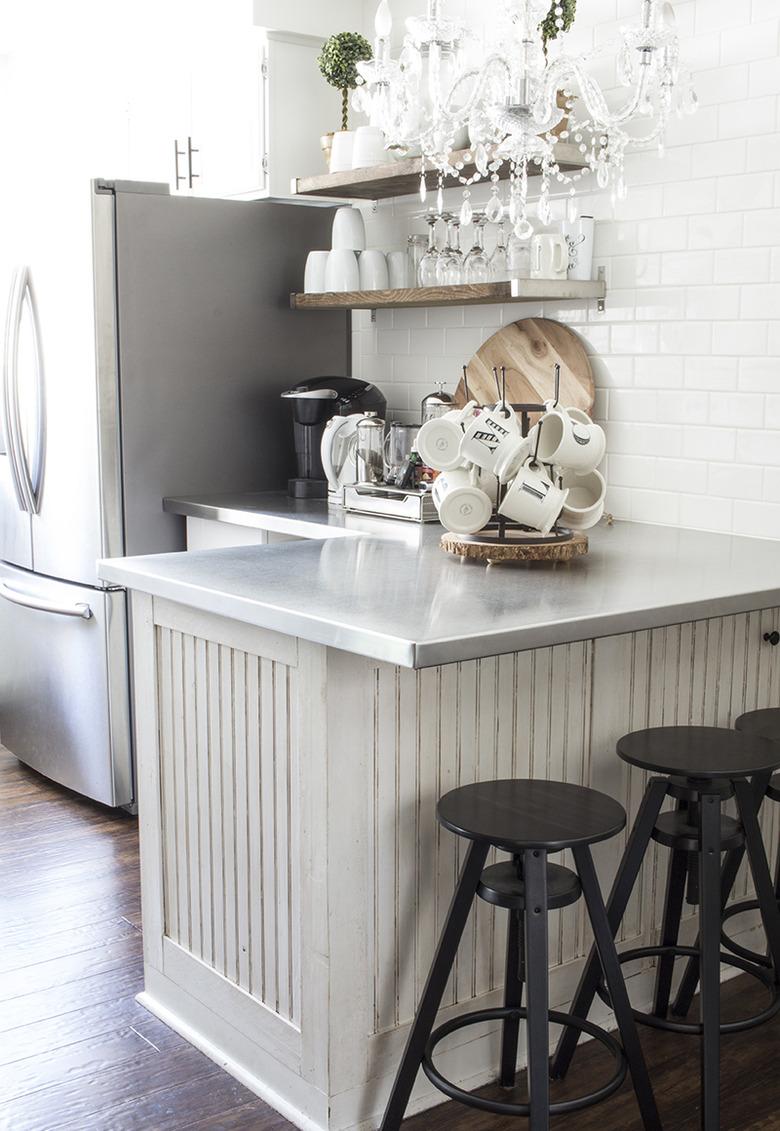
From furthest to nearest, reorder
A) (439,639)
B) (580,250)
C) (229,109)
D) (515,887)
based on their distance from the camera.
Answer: (229,109), (580,250), (515,887), (439,639)

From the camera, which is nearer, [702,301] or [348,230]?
[702,301]

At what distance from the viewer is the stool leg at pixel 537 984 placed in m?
1.93

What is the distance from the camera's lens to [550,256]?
3.28 meters

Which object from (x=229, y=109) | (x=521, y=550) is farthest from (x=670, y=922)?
(x=229, y=109)

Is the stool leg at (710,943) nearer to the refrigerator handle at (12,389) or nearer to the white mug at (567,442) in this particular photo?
the white mug at (567,442)

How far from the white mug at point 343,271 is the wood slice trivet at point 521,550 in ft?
5.02

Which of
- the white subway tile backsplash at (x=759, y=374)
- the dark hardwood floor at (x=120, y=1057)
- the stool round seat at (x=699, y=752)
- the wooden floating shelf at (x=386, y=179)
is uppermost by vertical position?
the wooden floating shelf at (x=386, y=179)

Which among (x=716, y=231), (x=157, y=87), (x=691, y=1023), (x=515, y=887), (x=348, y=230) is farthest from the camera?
(x=157, y=87)

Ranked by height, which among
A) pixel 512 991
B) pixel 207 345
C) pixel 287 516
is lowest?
pixel 512 991

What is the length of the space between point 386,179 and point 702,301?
1.07 m

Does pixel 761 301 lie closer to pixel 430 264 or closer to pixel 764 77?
pixel 764 77

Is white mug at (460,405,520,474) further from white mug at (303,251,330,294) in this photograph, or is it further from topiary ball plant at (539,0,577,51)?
white mug at (303,251,330,294)

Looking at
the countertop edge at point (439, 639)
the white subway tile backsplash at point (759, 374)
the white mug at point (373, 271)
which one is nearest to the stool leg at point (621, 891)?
the countertop edge at point (439, 639)

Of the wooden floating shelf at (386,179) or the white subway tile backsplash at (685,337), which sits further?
the wooden floating shelf at (386,179)
